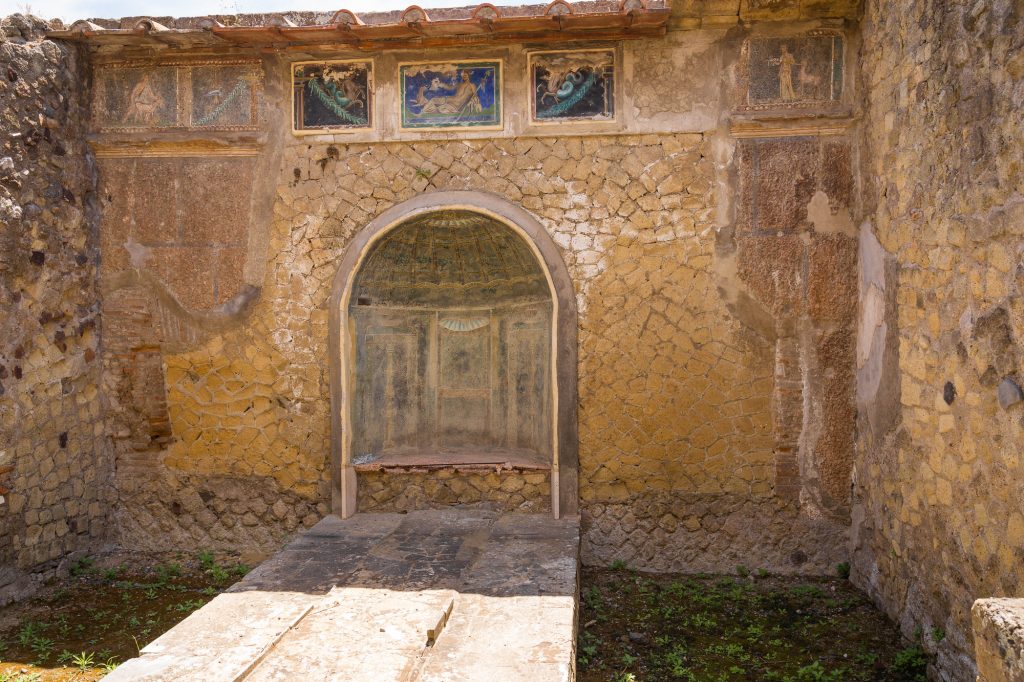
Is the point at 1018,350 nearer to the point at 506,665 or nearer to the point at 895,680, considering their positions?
the point at 895,680

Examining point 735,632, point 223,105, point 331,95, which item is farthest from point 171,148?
point 735,632

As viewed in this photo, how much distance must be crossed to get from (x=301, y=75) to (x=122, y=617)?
12.9ft

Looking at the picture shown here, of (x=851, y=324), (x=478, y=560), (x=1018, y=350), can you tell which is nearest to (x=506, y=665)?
(x=478, y=560)

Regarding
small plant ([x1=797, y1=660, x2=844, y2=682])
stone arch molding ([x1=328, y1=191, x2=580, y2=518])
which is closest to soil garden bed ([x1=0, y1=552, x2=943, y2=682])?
small plant ([x1=797, y1=660, x2=844, y2=682])

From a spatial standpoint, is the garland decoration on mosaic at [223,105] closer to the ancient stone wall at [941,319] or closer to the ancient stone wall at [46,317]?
the ancient stone wall at [46,317]

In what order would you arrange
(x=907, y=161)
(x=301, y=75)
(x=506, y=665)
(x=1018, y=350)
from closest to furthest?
(x=1018, y=350) → (x=506, y=665) → (x=907, y=161) → (x=301, y=75)

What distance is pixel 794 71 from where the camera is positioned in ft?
17.4

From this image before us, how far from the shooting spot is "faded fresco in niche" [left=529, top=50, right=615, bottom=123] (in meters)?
5.47

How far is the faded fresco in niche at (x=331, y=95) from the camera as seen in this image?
18.5ft

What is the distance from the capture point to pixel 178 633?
12.4 ft

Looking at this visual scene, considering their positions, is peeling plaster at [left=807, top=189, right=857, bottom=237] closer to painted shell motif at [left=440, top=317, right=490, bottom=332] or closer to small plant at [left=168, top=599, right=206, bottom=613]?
painted shell motif at [left=440, top=317, right=490, bottom=332]

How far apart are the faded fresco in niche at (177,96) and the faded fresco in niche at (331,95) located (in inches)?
12.4

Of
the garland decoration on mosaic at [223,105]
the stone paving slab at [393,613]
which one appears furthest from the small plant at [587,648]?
the garland decoration on mosaic at [223,105]

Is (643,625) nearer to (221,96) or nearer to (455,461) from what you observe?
(455,461)
